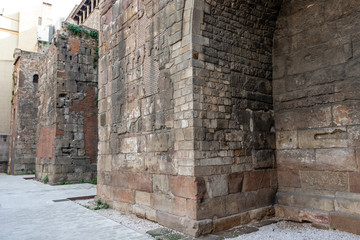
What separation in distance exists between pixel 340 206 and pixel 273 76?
252cm

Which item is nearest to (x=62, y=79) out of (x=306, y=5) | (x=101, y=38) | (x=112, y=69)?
(x=101, y=38)

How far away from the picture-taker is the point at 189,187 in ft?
13.7

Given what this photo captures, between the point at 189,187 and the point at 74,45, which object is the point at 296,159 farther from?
the point at 74,45

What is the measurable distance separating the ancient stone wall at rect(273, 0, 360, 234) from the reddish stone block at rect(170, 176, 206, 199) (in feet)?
6.09

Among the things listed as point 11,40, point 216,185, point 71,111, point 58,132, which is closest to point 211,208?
point 216,185

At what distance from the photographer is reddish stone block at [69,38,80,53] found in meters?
11.4

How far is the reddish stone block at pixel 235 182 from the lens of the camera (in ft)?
14.9

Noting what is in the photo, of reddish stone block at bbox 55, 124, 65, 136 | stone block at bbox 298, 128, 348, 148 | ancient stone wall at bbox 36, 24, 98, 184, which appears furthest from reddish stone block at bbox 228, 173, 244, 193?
reddish stone block at bbox 55, 124, 65, 136

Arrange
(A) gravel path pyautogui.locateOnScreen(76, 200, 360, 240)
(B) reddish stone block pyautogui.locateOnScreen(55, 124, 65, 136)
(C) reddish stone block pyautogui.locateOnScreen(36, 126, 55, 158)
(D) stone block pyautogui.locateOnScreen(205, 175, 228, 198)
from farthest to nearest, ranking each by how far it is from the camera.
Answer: (C) reddish stone block pyautogui.locateOnScreen(36, 126, 55, 158) < (B) reddish stone block pyautogui.locateOnScreen(55, 124, 65, 136) < (D) stone block pyautogui.locateOnScreen(205, 175, 228, 198) < (A) gravel path pyautogui.locateOnScreen(76, 200, 360, 240)

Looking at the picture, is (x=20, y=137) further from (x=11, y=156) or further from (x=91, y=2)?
(x=91, y=2)

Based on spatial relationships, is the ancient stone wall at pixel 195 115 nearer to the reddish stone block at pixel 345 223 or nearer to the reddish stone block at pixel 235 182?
the reddish stone block at pixel 235 182

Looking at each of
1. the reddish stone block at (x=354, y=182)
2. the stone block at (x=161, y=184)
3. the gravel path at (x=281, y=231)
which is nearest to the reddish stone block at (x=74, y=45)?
the gravel path at (x=281, y=231)

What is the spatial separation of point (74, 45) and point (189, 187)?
9.24 metres

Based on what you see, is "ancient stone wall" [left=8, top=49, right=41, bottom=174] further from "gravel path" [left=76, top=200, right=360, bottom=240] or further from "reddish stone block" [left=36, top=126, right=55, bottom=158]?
"gravel path" [left=76, top=200, right=360, bottom=240]
